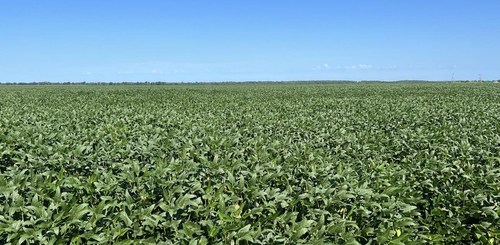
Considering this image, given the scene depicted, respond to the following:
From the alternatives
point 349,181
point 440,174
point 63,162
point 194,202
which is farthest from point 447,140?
point 63,162

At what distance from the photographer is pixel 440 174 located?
4.45 metres

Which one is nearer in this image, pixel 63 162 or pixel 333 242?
Answer: pixel 333 242

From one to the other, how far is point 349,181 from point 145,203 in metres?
1.99

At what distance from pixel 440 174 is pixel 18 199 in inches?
174

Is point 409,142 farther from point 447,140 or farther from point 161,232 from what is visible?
point 161,232

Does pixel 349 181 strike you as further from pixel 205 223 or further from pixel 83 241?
pixel 83 241

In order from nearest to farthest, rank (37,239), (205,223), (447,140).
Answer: (37,239) → (205,223) → (447,140)

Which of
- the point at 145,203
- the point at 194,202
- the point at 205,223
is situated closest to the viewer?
the point at 205,223

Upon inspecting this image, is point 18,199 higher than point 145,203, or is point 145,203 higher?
point 18,199

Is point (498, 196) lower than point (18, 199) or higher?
lower

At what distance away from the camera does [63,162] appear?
4.47m

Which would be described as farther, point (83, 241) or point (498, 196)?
point (498, 196)

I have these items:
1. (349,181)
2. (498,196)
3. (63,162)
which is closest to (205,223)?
(349,181)

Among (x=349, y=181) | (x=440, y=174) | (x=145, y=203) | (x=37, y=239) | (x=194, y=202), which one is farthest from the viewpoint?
(x=440, y=174)
